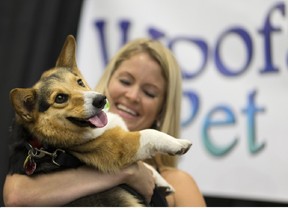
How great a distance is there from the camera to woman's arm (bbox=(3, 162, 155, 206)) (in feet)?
4.01

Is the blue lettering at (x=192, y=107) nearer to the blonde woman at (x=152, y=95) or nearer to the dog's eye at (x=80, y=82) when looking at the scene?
the blonde woman at (x=152, y=95)

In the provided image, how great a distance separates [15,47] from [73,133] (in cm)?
140

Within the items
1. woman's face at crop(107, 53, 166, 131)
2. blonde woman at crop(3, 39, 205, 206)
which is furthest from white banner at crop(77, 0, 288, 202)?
woman's face at crop(107, 53, 166, 131)

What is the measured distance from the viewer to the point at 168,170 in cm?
172

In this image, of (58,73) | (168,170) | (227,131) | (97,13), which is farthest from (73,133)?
(97,13)

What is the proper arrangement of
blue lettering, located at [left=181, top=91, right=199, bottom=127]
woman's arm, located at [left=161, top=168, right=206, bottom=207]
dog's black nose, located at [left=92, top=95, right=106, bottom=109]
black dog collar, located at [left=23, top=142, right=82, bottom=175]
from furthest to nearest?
1. blue lettering, located at [left=181, top=91, right=199, bottom=127]
2. woman's arm, located at [left=161, top=168, right=206, bottom=207]
3. black dog collar, located at [left=23, top=142, right=82, bottom=175]
4. dog's black nose, located at [left=92, top=95, right=106, bottom=109]

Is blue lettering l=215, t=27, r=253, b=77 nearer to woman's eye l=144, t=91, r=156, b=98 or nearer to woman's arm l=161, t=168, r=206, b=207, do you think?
woman's eye l=144, t=91, r=156, b=98

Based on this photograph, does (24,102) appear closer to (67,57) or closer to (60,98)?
(60,98)

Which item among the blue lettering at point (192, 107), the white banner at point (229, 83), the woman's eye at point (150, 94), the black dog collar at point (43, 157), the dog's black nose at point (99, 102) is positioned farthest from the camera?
the blue lettering at point (192, 107)

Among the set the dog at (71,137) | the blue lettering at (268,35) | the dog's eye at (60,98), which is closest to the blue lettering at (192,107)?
the blue lettering at (268,35)

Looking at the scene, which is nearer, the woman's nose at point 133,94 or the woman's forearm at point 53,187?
the woman's forearm at point 53,187

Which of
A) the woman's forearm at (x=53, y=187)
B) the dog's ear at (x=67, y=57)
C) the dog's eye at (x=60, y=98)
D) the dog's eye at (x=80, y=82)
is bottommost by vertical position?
the woman's forearm at (x=53, y=187)

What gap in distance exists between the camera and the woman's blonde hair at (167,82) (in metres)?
1.74

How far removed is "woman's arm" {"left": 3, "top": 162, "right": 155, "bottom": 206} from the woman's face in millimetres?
442
